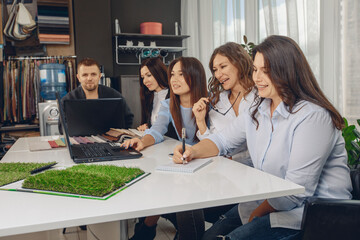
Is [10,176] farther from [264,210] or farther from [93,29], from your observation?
[93,29]

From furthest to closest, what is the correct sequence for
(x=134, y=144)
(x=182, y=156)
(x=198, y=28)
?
(x=198, y=28), (x=134, y=144), (x=182, y=156)

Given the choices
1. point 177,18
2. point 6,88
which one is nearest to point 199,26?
point 177,18

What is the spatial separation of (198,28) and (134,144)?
143 inches

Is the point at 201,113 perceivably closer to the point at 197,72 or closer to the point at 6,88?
the point at 197,72

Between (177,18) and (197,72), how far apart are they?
3574 mm

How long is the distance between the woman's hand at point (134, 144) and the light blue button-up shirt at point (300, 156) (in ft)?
2.26

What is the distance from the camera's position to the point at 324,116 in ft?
4.22

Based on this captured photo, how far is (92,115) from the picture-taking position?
250 cm

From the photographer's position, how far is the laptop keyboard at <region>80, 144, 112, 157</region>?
1721 millimetres

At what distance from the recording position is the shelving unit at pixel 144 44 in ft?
16.6

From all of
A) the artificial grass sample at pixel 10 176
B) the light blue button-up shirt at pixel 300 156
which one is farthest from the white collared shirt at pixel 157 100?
the artificial grass sample at pixel 10 176

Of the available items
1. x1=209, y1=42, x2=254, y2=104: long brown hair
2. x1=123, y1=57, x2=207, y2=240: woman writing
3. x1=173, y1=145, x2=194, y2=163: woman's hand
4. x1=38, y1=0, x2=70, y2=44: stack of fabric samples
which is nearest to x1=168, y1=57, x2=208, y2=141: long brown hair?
x1=123, y1=57, x2=207, y2=240: woman writing

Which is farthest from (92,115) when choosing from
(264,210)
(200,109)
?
(264,210)

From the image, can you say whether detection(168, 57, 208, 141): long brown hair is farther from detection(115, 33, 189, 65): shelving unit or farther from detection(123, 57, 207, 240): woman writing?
detection(115, 33, 189, 65): shelving unit
